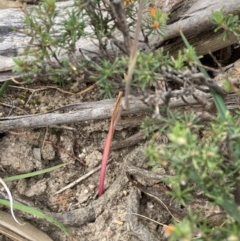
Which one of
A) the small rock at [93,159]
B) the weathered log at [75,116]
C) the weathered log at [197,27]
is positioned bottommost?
the small rock at [93,159]

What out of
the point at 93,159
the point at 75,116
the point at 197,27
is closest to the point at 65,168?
the point at 93,159

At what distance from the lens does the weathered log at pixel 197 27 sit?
2.17 meters

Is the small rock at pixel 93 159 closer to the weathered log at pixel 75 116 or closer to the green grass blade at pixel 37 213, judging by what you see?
the weathered log at pixel 75 116

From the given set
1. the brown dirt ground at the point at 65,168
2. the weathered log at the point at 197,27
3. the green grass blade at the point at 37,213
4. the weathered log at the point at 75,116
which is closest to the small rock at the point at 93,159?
the brown dirt ground at the point at 65,168

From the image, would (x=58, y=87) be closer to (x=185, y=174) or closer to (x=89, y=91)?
(x=89, y=91)

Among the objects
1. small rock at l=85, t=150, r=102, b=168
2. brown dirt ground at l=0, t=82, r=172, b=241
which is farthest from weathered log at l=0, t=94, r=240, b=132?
small rock at l=85, t=150, r=102, b=168

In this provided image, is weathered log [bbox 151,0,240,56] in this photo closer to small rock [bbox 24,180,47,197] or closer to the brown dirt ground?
the brown dirt ground

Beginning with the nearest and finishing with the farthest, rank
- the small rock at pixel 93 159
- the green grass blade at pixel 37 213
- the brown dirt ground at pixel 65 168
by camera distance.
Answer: the green grass blade at pixel 37 213
the brown dirt ground at pixel 65 168
the small rock at pixel 93 159

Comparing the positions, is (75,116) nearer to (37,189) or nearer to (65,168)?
(65,168)

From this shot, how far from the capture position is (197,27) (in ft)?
7.18

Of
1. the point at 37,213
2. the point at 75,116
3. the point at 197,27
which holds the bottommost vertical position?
the point at 37,213

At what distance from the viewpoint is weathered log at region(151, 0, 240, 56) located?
2170 mm

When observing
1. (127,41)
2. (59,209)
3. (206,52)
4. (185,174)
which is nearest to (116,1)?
(127,41)

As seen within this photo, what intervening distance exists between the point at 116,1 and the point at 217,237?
2.70 feet
